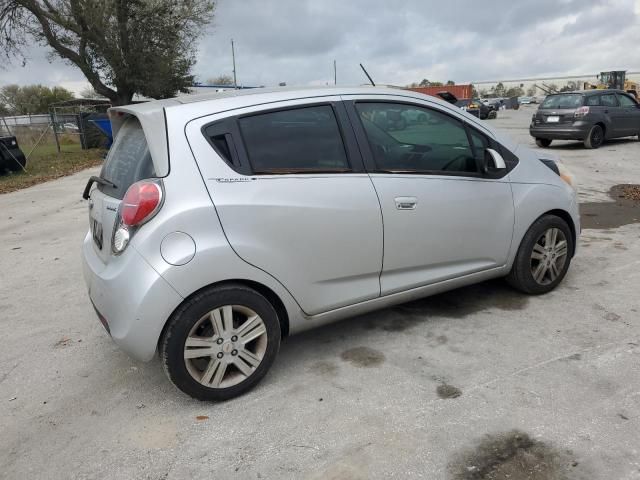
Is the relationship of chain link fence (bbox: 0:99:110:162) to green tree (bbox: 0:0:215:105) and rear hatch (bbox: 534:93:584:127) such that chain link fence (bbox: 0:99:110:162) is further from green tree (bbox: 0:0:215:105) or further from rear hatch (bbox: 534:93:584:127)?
rear hatch (bbox: 534:93:584:127)

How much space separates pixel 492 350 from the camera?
11.2 feet

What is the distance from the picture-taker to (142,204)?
2699 mm

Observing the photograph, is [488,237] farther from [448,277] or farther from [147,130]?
[147,130]

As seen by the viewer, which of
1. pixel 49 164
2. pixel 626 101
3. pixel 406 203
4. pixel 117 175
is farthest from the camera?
pixel 49 164

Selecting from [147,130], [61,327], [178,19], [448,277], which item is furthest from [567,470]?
[178,19]

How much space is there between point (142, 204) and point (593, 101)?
15.1m

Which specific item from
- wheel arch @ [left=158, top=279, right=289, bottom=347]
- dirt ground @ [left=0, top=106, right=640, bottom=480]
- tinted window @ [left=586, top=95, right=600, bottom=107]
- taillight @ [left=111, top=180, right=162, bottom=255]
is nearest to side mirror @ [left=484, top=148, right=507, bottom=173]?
dirt ground @ [left=0, top=106, right=640, bottom=480]

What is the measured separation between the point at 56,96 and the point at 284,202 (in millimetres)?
79942

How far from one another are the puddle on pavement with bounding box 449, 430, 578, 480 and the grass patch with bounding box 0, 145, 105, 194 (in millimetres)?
13274

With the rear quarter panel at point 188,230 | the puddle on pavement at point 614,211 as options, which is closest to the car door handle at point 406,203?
the rear quarter panel at point 188,230

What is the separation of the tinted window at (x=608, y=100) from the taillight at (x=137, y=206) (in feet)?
50.4

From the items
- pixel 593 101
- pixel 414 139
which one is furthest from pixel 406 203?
pixel 593 101

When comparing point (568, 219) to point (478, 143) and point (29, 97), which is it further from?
point (29, 97)

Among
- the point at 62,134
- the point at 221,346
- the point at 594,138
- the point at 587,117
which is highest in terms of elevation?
the point at 62,134
